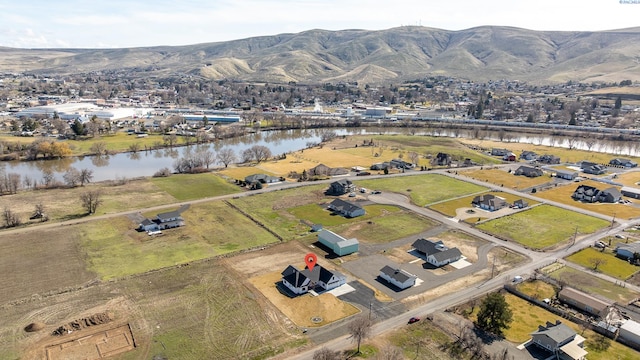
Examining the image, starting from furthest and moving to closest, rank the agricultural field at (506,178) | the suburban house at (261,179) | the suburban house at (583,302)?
the agricultural field at (506,178)
the suburban house at (261,179)
the suburban house at (583,302)

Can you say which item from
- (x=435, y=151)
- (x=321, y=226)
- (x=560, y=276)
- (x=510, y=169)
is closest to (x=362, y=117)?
(x=435, y=151)

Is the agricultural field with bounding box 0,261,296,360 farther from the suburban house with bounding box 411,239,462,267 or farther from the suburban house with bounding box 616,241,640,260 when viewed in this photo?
the suburban house with bounding box 616,241,640,260

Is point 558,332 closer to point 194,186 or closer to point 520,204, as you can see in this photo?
point 520,204

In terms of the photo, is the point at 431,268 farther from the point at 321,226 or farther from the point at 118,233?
the point at 118,233

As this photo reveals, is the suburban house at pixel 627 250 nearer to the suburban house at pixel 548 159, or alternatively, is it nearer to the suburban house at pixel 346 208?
the suburban house at pixel 346 208

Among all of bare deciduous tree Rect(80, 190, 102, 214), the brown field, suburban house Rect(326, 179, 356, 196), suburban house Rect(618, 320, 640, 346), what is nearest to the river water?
bare deciduous tree Rect(80, 190, 102, 214)

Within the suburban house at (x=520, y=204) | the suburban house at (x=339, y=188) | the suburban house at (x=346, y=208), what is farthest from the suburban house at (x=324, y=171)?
the suburban house at (x=520, y=204)

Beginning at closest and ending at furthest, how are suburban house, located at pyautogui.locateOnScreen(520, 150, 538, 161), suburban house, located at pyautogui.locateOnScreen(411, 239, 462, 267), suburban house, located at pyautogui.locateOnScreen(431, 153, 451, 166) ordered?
suburban house, located at pyautogui.locateOnScreen(411, 239, 462, 267) → suburban house, located at pyautogui.locateOnScreen(431, 153, 451, 166) → suburban house, located at pyautogui.locateOnScreen(520, 150, 538, 161)
